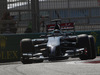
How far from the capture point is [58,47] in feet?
32.2

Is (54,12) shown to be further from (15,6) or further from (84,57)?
(84,57)

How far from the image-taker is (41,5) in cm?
1498

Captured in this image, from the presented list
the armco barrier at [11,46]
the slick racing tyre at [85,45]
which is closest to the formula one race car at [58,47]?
the slick racing tyre at [85,45]

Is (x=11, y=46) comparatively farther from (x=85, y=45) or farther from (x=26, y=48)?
(x=85, y=45)

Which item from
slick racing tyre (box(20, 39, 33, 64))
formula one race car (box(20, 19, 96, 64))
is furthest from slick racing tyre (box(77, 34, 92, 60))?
slick racing tyre (box(20, 39, 33, 64))

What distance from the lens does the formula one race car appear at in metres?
9.79

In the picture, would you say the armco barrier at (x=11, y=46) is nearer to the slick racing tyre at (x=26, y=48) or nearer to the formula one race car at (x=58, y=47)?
the formula one race car at (x=58, y=47)

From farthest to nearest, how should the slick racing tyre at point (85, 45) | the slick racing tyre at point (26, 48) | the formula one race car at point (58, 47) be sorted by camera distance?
the slick racing tyre at point (26, 48) < the slick racing tyre at point (85, 45) < the formula one race car at point (58, 47)

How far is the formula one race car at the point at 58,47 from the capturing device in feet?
32.1

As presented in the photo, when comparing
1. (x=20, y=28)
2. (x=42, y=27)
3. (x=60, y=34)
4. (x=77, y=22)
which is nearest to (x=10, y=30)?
(x=20, y=28)

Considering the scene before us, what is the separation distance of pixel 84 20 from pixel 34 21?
216cm

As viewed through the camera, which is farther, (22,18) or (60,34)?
(22,18)

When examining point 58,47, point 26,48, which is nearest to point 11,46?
point 26,48

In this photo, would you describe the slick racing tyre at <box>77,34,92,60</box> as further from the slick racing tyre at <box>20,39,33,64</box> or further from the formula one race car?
the slick racing tyre at <box>20,39,33,64</box>
